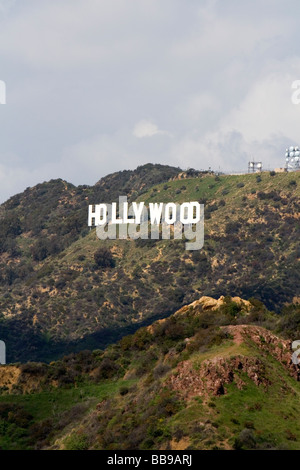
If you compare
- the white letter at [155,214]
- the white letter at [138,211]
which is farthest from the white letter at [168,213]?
the white letter at [138,211]

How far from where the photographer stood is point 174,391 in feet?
216

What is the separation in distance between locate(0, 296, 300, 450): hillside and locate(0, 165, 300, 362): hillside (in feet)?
165

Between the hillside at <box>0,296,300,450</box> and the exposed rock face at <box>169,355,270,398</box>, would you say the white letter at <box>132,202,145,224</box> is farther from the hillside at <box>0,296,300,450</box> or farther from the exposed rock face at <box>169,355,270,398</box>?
the exposed rock face at <box>169,355,270,398</box>

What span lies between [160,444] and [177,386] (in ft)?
28.0

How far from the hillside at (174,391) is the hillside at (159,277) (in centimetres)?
5021

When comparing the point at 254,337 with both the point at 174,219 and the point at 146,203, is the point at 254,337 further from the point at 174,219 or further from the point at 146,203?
the point at 146,203

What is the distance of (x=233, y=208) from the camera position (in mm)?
175000

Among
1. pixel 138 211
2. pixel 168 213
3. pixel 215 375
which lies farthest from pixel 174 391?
pixel 138 211

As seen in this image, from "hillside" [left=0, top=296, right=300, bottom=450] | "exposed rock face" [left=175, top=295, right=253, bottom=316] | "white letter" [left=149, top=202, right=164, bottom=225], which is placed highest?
"white letter" [left=149, top=202, right=164, bottom=225]

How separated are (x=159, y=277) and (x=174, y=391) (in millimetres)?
96009

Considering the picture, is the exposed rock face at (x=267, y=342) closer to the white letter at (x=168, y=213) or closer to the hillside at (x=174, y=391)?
the hillside at (x=174, y=391)

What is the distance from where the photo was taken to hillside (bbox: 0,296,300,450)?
59.9 m

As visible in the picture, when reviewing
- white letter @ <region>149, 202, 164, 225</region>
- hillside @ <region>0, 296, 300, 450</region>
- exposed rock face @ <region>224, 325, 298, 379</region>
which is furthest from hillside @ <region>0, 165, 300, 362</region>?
exposed rock face @ <region>224, 325, 298, 379</region>
